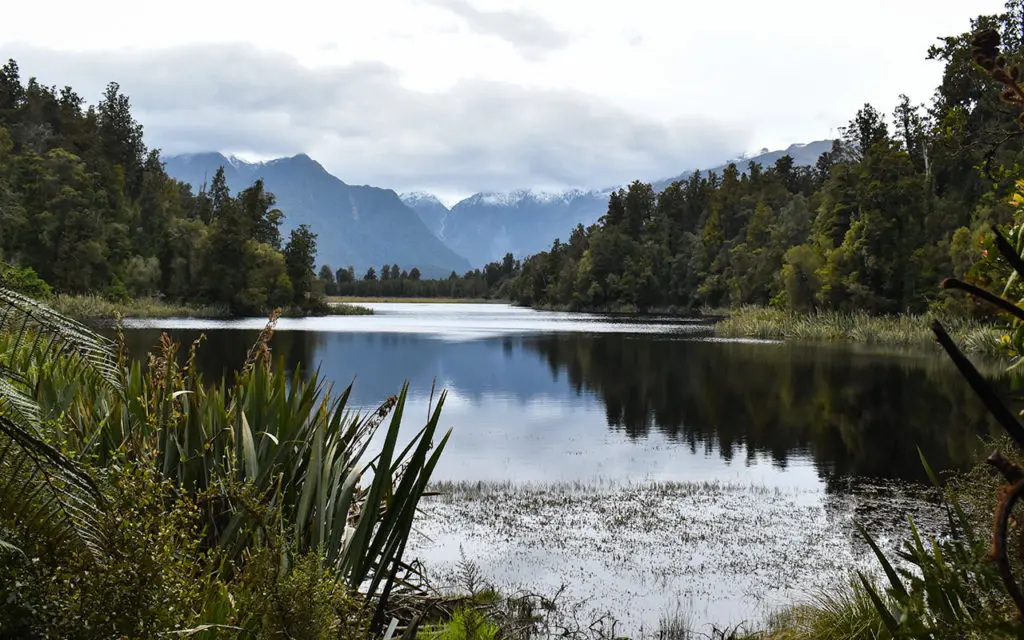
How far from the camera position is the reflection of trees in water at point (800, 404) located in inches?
578

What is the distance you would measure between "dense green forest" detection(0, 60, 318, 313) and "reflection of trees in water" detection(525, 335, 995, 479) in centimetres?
4010

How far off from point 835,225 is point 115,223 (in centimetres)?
5220

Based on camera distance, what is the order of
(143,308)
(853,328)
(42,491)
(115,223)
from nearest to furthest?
(42,491) → (853,328) → (143,308) → (115,223)

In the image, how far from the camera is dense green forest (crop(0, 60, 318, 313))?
55469mm

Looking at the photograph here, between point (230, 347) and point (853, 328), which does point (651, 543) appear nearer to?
point (230, 347)

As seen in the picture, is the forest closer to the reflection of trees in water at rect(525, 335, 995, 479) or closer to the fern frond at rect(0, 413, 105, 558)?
the reflection of trees in water at rect(525, 335, 995, 479)

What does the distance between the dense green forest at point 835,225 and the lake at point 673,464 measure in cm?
409

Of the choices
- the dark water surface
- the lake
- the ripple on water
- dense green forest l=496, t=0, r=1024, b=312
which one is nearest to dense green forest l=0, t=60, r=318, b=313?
the dark water surface

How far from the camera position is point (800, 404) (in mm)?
19859

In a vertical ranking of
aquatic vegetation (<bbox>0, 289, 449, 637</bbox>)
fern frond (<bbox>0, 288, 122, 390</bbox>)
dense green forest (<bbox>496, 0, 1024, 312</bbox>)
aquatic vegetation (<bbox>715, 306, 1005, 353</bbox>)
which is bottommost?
aquatic vegetation (<bbox>715, 306, 1005, 353</bbox>)

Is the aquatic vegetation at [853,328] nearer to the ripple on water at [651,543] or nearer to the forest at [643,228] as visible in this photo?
the forest at [643,228]

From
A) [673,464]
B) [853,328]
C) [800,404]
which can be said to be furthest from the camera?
[853,328]

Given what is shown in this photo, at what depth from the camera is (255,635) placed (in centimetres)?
234

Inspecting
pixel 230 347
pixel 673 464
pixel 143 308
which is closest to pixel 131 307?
pixel 143 308
